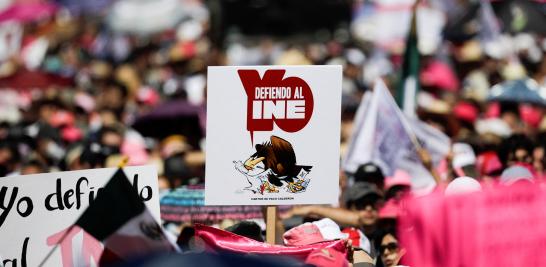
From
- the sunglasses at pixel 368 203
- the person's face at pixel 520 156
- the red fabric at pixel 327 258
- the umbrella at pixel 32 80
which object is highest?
the umbrella at pixel 32 80

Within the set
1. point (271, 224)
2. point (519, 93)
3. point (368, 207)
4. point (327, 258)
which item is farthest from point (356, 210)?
point (519, 93)

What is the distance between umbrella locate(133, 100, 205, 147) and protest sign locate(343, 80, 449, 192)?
9.61 ft

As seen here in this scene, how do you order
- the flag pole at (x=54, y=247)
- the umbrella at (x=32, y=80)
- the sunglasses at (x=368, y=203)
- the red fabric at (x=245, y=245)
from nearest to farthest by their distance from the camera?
the red fabric at (x=245, y=245) → the flag pole at (x=54, y=247) → the sunglasses at (x=368, y=203) → the umbrella at (x=32, y=80)

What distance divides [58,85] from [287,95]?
8886 millimetres

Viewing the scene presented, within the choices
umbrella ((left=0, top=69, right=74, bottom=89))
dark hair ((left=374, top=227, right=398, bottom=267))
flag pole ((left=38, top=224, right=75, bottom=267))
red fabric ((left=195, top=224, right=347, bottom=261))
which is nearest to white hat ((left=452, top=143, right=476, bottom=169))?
dark hair ((left=374, top=227, right=398, bottom=267))

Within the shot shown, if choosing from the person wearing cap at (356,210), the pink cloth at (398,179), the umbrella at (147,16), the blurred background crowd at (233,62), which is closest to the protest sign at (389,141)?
the pink cloth at (398,179)

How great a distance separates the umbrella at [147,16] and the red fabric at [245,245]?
12067 millimetres

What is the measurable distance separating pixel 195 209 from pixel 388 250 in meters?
1.09

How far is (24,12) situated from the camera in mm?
17047

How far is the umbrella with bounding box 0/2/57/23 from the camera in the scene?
1698 centimetres

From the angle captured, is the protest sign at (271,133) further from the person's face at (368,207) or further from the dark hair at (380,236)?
the person's face at (368,207)

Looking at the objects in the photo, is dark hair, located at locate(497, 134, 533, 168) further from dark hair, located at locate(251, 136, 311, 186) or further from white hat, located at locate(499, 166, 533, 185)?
dark hair, located at locate(251, 136, 311, 186)

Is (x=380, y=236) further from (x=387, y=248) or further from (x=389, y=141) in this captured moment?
(x=389, y=141)

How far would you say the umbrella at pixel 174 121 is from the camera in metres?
11.1
